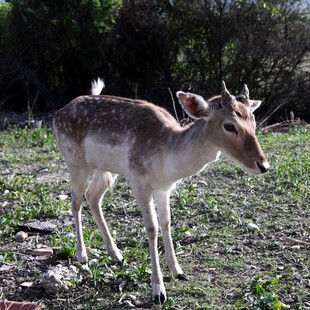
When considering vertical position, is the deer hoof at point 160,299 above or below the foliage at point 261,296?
below

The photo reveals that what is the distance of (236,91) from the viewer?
14.3m

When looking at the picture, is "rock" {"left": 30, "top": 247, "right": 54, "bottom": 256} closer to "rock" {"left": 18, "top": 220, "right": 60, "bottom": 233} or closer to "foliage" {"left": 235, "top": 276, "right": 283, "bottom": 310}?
"rock" {"left": 18, "top": 220, "right": 60, "bottom": 233}

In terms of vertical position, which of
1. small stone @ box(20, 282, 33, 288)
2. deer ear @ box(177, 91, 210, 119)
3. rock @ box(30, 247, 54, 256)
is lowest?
small stone @ box(20, 282, 33, 288)

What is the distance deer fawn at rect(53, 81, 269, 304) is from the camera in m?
4.89

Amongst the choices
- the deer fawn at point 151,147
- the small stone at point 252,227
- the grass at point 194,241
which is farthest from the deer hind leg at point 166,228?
the small stone at point 252,227

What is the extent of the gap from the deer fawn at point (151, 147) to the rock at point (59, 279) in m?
0.42

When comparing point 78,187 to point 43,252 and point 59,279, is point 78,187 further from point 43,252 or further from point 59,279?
point 59,279

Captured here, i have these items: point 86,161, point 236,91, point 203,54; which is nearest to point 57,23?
point 203,54

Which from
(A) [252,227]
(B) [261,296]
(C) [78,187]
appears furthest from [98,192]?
(B) [261,296]

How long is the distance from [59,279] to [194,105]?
5.83 ft

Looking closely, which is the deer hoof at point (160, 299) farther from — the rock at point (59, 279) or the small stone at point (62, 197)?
the small stone at point (62, 197)

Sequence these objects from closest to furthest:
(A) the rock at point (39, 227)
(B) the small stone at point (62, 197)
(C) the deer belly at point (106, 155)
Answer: (C) the deer belly at point (106, 155) < (A) the rock at point (39, 227) < (B) the small stone at point (62, 197)

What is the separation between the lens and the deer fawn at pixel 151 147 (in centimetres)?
489

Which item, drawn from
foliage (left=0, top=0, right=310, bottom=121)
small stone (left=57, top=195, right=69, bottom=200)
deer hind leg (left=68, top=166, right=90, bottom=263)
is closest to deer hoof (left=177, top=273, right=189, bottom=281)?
deer hind leg (left=68, top=166, right=90, bottom=263)
